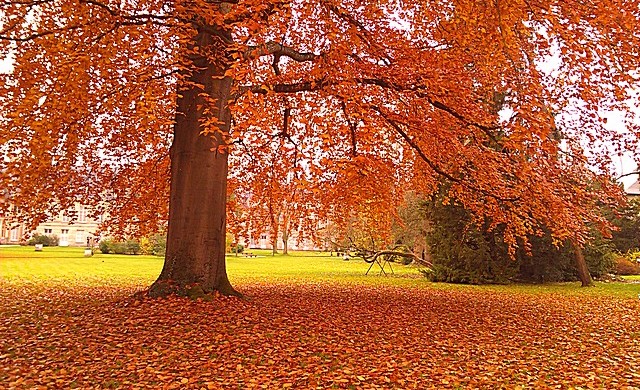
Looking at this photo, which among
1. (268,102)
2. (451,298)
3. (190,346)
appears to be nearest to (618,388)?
(190,346)

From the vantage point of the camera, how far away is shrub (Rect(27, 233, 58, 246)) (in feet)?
153

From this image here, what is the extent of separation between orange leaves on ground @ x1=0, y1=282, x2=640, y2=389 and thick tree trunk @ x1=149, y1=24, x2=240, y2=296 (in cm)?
53

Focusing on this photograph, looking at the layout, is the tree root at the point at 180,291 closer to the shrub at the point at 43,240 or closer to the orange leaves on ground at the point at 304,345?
the orange leaves on ground at the point at 304,345

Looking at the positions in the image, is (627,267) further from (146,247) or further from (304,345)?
(146,247)

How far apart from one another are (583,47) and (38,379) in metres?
7.51

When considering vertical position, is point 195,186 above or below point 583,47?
below

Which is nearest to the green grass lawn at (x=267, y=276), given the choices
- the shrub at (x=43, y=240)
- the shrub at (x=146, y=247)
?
the shrub at (x=146, y=247)

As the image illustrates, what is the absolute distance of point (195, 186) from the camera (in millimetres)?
8945

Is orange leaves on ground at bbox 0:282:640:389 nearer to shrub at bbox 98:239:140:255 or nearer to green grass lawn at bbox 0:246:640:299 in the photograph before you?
green grass lawn at bbox 0:246:640:299

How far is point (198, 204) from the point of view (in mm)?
8914

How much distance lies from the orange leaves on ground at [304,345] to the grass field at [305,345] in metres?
0.02

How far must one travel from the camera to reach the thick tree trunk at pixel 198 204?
884 centimetres

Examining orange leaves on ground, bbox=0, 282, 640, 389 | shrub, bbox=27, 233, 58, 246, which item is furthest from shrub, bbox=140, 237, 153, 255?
orange leaves on ground, bbox=0, 282, 640, 389

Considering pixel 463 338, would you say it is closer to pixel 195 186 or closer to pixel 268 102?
pixel 195 186
